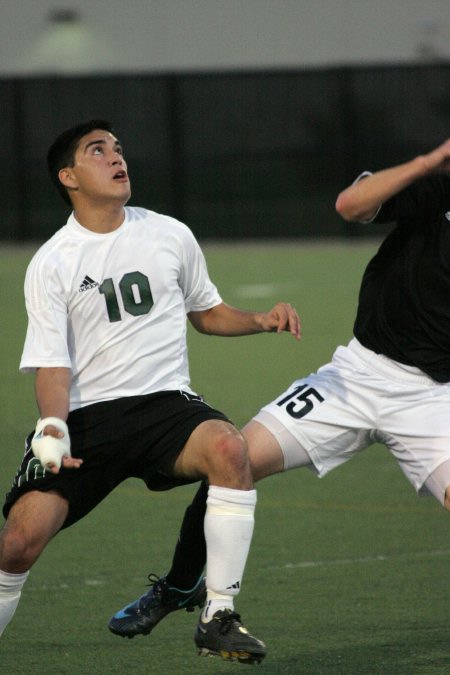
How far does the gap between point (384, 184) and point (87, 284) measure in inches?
46.8

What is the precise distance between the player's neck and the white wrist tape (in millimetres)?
888

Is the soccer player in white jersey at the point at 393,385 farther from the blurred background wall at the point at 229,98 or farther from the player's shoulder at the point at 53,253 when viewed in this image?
the blurred background wall at the point at 229,98

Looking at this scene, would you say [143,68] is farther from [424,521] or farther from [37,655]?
[37,655]

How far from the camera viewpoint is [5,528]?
5.58m

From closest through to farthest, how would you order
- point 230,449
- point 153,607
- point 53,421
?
point 53,421, point 230,449, point 153,607

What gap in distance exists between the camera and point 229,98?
25875mm

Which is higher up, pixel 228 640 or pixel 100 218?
pixel 100 218

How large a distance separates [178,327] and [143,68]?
20.7 meters

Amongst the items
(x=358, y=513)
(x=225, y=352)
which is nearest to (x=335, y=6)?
(x=225, y=352)

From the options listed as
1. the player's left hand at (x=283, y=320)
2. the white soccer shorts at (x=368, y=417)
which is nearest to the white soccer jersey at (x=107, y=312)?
the player's left hand at (x=283, y=320)

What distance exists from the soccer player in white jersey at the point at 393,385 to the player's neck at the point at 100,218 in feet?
3.26

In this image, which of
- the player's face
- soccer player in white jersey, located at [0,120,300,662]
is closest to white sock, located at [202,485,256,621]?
soccer player in white jersey, located at [0,120,300,662]

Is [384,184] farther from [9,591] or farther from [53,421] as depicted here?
[9,591]

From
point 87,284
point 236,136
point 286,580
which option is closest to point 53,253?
point 87,284
